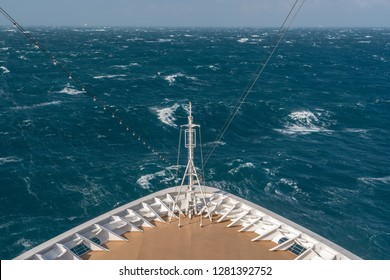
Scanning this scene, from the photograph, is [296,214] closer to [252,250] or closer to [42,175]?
[252,250]

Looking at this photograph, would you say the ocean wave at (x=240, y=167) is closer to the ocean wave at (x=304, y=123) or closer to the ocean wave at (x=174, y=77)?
the ocean wave at (x=304, y=123)

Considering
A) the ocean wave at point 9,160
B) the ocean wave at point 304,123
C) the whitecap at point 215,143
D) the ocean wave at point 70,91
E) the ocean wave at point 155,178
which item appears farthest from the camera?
the ocean wave at point 70,91

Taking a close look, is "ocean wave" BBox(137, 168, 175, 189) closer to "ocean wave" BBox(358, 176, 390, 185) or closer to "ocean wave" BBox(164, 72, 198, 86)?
"ocean wave" BBox(358, 176, 390, 185)

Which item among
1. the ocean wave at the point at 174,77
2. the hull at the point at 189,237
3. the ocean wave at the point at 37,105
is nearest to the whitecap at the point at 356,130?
the hull at the point at 189,237

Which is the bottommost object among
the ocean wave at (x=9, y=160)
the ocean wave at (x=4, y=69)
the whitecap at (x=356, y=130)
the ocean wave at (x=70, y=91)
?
the ocean wave at (x=9, y=160)

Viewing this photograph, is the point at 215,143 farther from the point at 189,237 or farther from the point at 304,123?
the point at 189,237

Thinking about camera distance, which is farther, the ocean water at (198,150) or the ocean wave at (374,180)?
the ocean wave at (374,180)

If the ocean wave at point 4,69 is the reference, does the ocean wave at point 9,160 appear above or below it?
below

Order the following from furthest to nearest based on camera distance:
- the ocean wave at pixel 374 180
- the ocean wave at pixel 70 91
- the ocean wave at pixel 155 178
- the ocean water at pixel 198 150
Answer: the ocean wave at pixel 70 91, the ocean wave at pixel 374 180, the ocean wave at pixel 155 178, the ocean water at pixel 198 150
